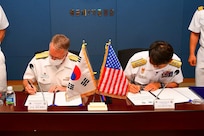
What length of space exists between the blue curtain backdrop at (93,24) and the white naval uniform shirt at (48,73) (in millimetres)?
1974

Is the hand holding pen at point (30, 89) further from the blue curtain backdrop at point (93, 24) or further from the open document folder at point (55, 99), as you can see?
the blue curtain backdrop at point (93, 24)

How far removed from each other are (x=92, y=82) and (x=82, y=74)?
86mm

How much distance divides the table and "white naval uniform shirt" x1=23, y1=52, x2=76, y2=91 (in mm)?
821

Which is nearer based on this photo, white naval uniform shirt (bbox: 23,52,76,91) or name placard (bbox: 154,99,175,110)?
name placard (bbox: 154,99,175,110)

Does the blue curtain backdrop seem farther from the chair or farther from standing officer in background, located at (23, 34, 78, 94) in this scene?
standing officer in background, located at (23, 34, 78, 94)

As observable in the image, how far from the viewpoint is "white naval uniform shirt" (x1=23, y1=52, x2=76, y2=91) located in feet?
8.70

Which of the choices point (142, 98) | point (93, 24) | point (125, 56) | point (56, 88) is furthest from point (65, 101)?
point (93, 24)

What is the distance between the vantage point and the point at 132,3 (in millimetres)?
4539

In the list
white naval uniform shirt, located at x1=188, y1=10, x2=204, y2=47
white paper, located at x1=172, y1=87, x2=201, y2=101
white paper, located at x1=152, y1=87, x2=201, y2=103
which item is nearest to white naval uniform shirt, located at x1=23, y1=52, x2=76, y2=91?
white paper, located at x1=152, y1=87, x2=201, y2=103

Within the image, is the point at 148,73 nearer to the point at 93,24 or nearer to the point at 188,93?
the point at 188,93

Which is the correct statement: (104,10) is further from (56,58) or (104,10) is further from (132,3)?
(56,58)

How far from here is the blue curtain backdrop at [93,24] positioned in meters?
4.48

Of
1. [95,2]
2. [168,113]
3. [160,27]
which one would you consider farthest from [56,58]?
[160,27]

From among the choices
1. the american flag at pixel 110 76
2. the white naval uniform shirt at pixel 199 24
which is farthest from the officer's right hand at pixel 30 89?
the white naval uniform shirt at pixel 199 24
